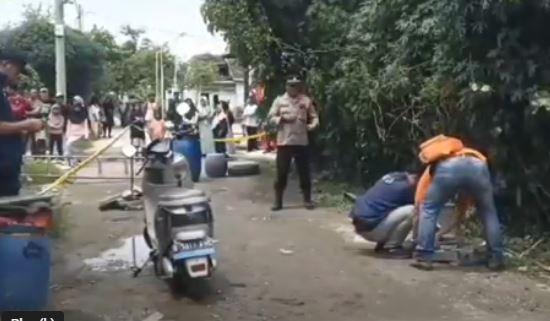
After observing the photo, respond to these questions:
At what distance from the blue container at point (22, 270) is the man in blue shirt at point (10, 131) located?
2.85 ft

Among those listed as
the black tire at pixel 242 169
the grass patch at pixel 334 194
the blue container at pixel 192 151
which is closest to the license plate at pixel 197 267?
the grass patch at pixel 334 194

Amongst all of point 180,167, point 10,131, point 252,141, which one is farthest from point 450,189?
point 252,141

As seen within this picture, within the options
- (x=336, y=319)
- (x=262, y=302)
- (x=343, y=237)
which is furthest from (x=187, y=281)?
(x=343, y=237)

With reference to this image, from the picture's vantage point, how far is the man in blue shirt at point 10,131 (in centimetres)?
608

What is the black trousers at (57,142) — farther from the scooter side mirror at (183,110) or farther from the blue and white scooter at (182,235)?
the blue and white scooter at (182,235)

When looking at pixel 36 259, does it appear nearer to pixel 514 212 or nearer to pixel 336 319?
pixel 336 319

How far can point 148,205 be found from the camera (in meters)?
7.42

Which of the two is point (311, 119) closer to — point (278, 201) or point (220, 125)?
point (278, 201)

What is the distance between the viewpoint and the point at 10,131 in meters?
6.05

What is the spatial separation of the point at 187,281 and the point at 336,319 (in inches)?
50.8

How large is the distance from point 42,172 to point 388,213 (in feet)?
28.1

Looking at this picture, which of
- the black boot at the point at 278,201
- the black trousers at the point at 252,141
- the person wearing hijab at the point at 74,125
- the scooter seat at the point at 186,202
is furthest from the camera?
the black trousers at the point at 252,141

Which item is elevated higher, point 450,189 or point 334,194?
point 450,189

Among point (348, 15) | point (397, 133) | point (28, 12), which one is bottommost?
point (397, 133)
